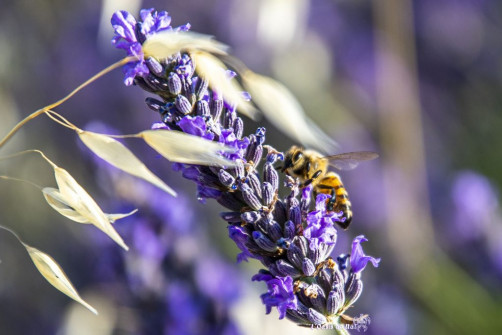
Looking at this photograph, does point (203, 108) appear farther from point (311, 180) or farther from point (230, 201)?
point (311, 180)

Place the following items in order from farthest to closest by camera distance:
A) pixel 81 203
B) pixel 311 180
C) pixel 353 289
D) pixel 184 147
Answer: pixel 311 180 → pixel 353 289 → pixel 81 203 → pixel 184 147

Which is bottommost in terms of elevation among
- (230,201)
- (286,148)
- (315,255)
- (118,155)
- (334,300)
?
(286,148)

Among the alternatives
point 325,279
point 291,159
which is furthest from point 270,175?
point 291,159

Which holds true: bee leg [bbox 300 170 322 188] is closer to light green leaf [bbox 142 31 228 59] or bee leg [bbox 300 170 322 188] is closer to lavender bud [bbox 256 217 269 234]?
lavender bud [bbox 256 217 269 234]

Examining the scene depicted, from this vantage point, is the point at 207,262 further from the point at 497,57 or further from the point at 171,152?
the point at 497,57

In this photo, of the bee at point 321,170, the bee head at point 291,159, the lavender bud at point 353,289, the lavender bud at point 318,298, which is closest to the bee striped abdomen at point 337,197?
the bee at point 321,170

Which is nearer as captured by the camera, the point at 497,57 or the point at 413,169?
the point at 413,169

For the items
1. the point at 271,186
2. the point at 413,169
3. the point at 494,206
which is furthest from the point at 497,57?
the point at 271,186
